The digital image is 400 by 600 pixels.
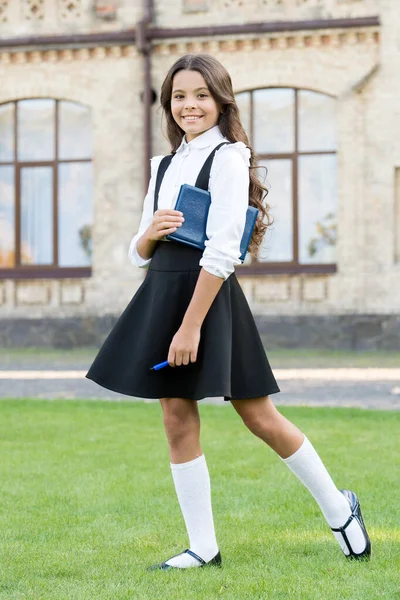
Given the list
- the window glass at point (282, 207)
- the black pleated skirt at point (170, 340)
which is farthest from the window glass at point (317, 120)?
the black pleated skirt at point (170, 340)

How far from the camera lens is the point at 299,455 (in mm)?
4637

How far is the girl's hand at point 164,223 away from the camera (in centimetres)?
441

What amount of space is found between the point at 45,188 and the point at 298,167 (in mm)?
4769

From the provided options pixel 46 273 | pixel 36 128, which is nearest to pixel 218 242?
pixel 46 273

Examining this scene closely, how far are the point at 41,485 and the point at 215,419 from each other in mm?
3437

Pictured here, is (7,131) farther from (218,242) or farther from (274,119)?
(218,242)

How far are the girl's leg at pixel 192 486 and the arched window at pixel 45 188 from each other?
1633cm

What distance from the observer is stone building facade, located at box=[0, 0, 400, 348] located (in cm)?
1956

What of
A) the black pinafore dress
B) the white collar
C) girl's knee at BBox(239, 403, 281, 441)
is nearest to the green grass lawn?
girl's knee at BBox(239, 403, 281, 441)

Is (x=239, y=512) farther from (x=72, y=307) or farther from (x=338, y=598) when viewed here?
(x=72, y=307)

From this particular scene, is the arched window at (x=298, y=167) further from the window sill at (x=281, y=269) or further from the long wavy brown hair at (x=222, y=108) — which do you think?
the long wavy brown hair at (x=222, y=108)

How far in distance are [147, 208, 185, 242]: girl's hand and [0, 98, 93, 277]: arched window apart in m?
16.4

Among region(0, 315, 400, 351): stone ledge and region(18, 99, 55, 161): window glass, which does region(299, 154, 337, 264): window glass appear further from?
region(18, 99, 55, 161): window glass

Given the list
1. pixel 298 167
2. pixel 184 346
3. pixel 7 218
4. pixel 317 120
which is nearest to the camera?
pixel 184 346
